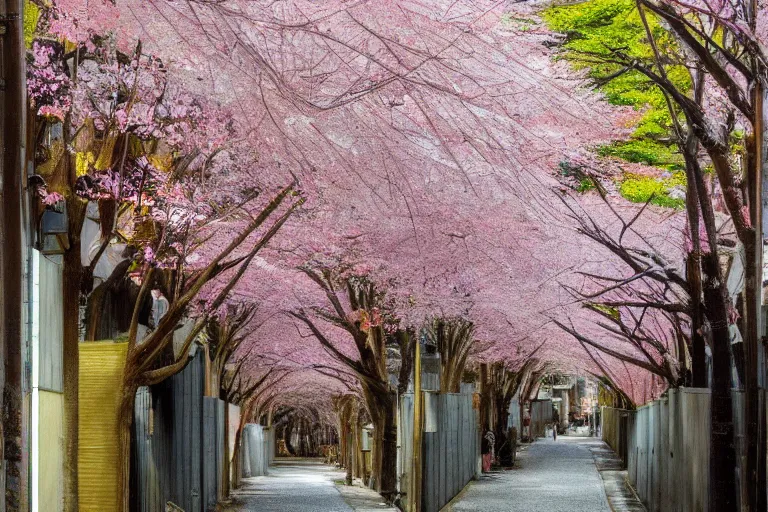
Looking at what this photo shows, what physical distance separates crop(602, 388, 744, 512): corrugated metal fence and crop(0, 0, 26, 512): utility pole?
833 centimetres

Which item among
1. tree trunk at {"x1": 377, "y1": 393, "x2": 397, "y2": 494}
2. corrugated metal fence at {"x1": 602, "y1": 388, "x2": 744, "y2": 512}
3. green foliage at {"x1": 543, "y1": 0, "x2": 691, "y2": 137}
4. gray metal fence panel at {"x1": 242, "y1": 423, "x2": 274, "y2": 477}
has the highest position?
green foliage at {"x1": 543, "y1": 0, "x2": 691, "y2": 137}

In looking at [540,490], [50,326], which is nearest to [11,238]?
[50,326]

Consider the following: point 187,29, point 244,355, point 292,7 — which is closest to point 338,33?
point 292,7

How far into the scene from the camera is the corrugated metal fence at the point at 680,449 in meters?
13.7

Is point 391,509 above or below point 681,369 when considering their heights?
below

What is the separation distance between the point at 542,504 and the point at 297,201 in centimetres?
1359

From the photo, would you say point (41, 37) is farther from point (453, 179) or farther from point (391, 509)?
point (391, 509)

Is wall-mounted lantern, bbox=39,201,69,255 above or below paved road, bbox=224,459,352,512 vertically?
above

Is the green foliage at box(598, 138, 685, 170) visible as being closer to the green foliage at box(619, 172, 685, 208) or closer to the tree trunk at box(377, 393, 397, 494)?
the green foliage at box(619, 172, 685, 208)

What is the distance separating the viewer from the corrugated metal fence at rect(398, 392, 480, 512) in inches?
914

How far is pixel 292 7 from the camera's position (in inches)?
321

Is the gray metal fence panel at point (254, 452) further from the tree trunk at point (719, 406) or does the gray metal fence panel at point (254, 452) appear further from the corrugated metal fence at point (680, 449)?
the tree trunk at point (719, 406)

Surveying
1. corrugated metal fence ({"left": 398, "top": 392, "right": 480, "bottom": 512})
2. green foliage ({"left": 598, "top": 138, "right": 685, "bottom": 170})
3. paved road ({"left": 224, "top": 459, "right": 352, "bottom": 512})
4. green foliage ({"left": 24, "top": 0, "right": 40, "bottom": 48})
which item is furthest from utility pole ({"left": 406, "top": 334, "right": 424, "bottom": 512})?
green foliage ({"left": 24, "top": 0, "right": 40, "bottom": 48})

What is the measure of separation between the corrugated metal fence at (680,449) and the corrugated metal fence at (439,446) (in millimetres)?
4490
